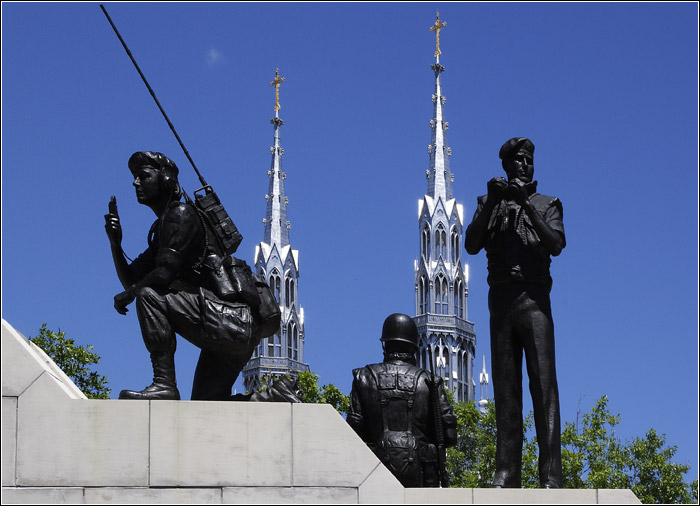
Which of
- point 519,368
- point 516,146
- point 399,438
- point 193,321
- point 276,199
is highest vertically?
point 276,199

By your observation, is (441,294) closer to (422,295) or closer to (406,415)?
(422,295)

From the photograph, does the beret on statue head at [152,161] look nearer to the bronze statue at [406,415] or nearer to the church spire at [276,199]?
the bronze statue at [406,415]

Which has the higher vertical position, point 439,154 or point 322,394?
point 439,154

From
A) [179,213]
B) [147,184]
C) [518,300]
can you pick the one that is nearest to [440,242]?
[518,300]

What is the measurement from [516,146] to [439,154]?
67.3 metres

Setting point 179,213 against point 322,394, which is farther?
point 322,394

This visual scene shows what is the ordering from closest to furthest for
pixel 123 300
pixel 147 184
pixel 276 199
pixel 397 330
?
pixel 123 300 → pixel 147 184 → pixel 397 330 → pixel 276 199

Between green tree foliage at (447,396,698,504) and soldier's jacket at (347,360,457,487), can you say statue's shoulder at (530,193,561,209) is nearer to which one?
soldier's jacket at (347,360,457,487)

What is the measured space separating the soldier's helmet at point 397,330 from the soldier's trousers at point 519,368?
63.3 inches

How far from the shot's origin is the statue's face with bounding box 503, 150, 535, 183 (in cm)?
1266

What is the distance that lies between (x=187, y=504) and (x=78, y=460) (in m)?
0.93

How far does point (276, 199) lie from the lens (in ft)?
273

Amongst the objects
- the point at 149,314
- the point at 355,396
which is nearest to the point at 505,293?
the point at 355,396

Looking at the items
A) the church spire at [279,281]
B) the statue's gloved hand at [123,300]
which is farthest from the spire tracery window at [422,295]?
the statue's gloved hand at [123,300]
